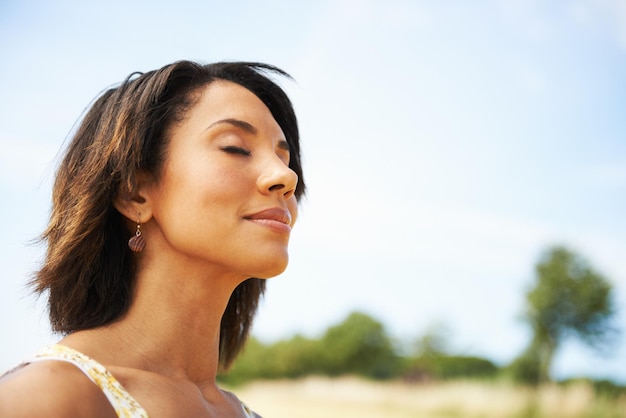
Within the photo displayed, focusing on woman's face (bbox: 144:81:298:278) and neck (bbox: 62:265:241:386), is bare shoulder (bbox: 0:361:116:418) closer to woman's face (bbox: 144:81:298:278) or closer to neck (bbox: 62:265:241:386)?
neck (bbox: 62:265:241:386)

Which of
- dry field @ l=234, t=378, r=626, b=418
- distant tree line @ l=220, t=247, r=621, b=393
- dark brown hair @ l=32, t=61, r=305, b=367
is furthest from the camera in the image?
distant tree line @ l=220, t=247, r=621, b=393

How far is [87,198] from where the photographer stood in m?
2.34

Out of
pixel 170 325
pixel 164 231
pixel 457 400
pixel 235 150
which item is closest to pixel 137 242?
pixel 164 231

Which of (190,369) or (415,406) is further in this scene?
(415,406)

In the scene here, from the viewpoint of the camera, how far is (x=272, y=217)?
2295 millimetres

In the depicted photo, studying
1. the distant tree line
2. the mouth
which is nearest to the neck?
the mouth

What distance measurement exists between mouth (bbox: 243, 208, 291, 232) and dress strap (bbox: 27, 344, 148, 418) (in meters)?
0.62

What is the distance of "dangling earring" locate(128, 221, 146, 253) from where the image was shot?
2350 millimetres

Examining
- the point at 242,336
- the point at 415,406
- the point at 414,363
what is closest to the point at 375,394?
the point at 415,406

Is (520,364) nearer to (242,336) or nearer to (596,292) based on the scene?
(596,292)

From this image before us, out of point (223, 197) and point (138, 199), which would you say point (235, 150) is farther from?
point (138, 199)

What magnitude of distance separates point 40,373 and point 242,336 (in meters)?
1.17

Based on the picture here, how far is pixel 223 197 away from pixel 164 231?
26cm

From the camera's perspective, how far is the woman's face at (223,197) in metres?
2.23
